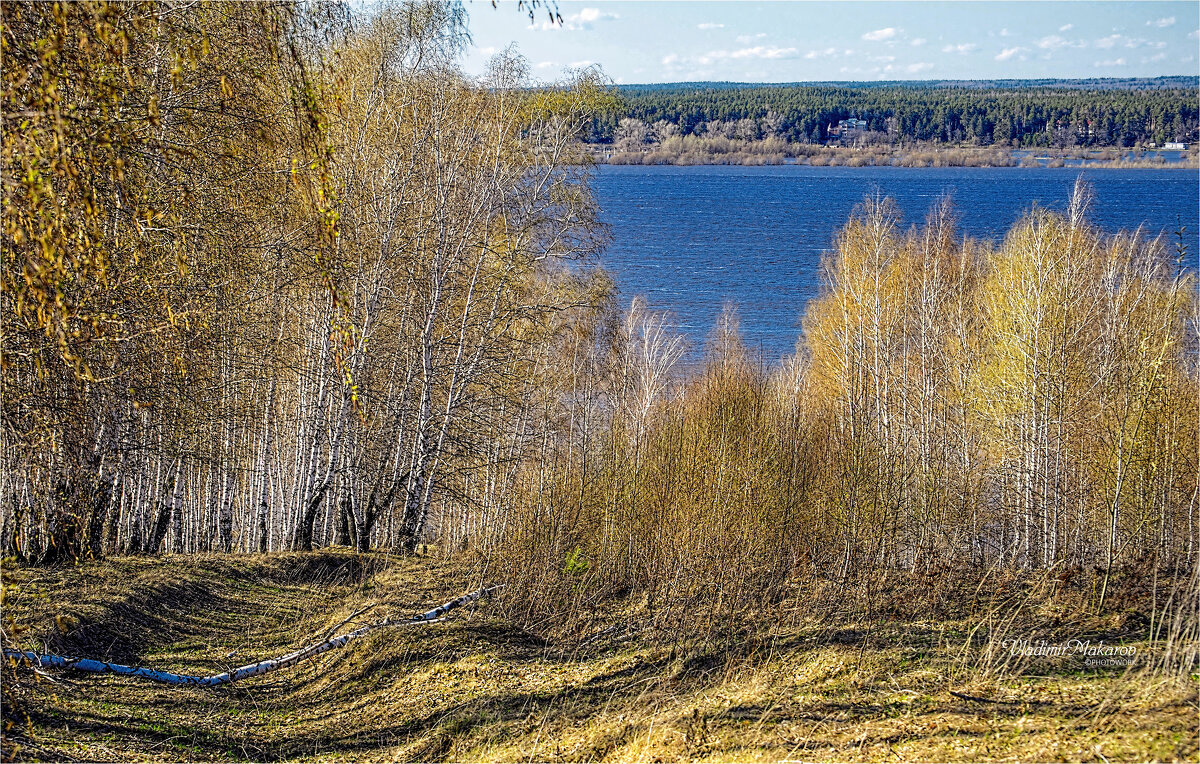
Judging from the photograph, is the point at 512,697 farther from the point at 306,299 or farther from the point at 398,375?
the point at 306,299

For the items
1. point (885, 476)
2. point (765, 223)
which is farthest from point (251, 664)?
point (765, 223)

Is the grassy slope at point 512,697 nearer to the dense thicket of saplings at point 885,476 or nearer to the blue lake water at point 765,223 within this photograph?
the dense thicket of saplings at point 885,476

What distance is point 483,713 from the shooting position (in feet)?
22.8

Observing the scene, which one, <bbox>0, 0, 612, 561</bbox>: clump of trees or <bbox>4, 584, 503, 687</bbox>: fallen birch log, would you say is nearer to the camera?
<bbox>4, 584, 503, 687</bbox>: fallen birch log

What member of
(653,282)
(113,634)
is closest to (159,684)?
(113,634)

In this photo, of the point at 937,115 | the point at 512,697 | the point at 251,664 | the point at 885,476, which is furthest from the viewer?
the point at 937,115

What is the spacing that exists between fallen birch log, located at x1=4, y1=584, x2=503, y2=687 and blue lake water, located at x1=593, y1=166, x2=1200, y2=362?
7.30 metres

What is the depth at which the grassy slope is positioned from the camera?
18.5ft

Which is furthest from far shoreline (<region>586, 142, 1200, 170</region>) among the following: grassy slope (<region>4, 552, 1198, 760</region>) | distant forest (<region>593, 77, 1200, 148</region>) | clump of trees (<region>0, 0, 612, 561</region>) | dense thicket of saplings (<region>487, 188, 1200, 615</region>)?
grassy slope (<region>4, 552, 1198, 760</region>)

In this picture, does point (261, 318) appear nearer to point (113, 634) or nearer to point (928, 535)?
point (113, 634)

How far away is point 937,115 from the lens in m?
154

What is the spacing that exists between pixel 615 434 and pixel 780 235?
74.2 meters

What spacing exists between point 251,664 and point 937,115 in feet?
545

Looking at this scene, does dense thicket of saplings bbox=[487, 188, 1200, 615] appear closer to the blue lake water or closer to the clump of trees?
the clump of trees
